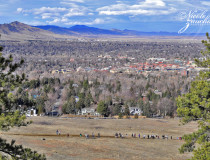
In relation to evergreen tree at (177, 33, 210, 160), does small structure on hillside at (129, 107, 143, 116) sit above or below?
below

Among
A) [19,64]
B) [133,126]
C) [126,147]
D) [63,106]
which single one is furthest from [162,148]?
[63,106]

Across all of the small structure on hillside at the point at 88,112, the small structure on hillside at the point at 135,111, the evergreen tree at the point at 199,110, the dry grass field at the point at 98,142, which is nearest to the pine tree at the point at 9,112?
the evergreen tree at the point at 199,110

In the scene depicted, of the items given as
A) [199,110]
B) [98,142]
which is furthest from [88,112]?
[199,110]

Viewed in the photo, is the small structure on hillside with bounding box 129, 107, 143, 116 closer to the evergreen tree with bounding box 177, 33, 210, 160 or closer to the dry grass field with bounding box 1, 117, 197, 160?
the dry grass field with bounding box 1, 117, 197, 160

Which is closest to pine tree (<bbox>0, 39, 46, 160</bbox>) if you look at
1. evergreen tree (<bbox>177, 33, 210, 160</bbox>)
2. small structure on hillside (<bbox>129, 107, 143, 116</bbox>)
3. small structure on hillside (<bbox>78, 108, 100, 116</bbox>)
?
evergreen tree (<bbox>177, 33, 210, 160</bbox>)

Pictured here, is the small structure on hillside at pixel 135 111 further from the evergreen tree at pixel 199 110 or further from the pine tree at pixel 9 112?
the pine tree at pixel 9 112

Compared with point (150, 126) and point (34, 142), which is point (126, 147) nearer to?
point (34, 142)
